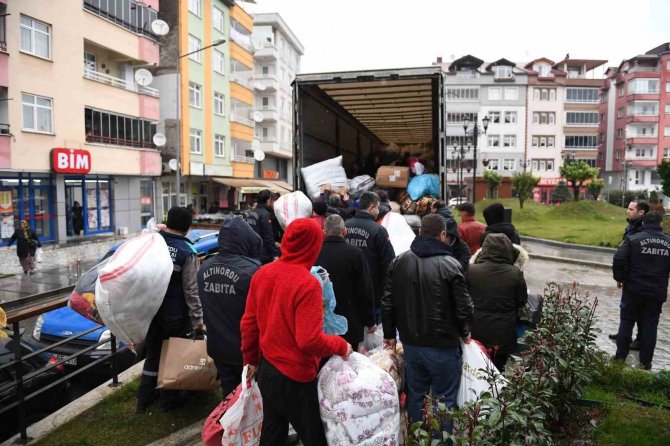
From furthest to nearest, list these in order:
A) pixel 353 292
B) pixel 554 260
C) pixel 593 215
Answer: pixel 593 215
pixel 554 260
pixel 353 292

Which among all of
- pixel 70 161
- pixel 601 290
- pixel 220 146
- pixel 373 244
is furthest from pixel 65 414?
pixel 220 146

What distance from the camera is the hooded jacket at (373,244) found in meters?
5.22

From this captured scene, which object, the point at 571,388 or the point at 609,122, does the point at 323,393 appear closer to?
the point at 571,388

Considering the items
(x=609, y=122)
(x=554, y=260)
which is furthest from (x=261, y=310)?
(x=609, y=122)

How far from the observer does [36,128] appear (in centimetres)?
2098

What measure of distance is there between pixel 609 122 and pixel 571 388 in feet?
235

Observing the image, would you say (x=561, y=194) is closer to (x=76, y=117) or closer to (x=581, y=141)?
(x=581, y=141)

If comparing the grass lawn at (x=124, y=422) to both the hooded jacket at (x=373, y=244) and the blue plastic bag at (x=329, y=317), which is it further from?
the hooded jacket at (x=373, y=244)

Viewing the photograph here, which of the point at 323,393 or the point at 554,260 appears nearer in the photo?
the point at 323,393

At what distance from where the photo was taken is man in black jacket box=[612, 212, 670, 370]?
226 inches

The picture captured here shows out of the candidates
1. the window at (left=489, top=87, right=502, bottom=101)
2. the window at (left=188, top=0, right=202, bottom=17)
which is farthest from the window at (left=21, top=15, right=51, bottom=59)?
the window at (left=489, top=87, right=502, bottom=101)

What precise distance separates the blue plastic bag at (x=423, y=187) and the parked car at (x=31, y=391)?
6045 millimetres

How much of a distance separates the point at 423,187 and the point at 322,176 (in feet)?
5.91

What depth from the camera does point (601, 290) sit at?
1117 cm
